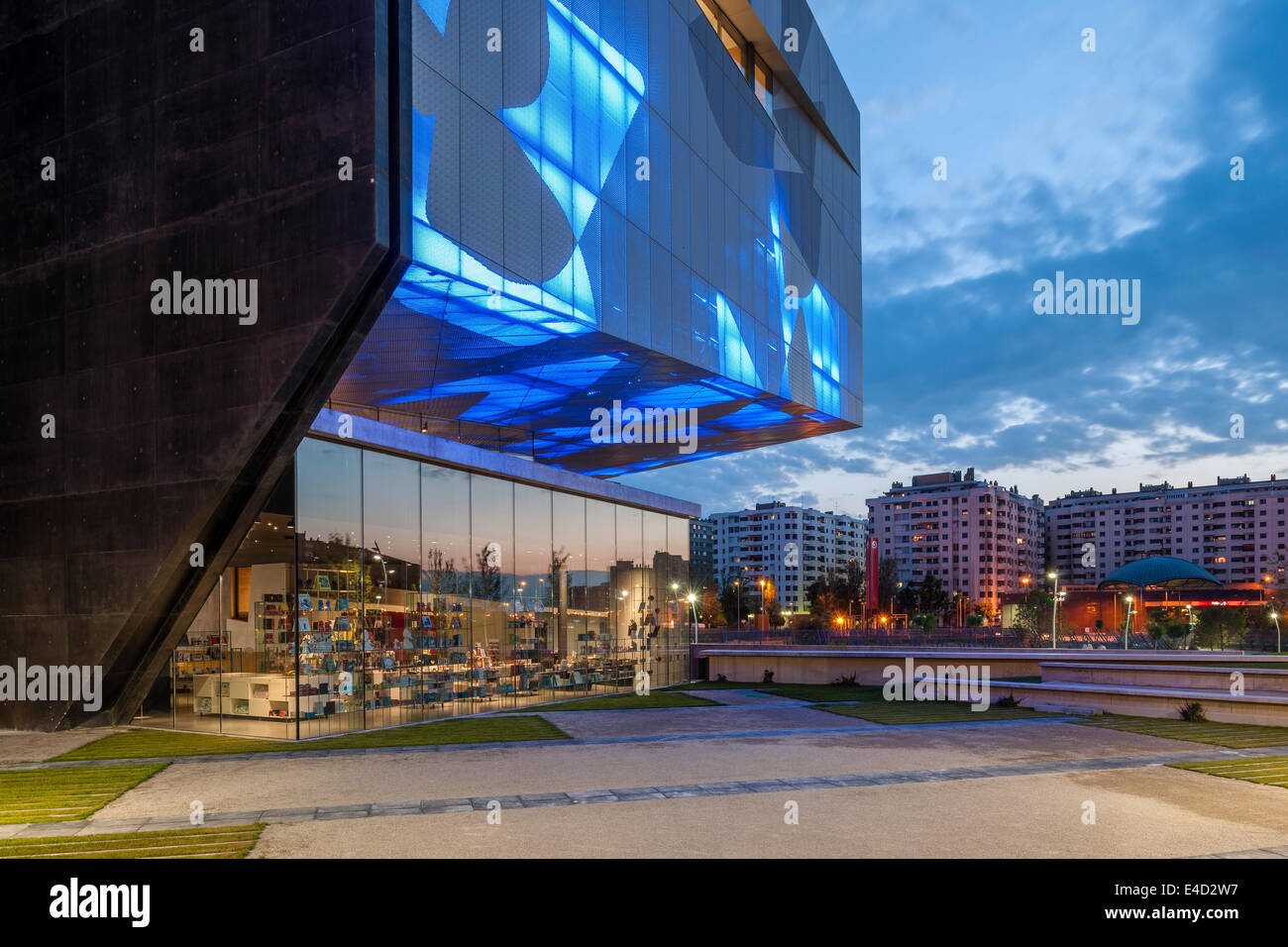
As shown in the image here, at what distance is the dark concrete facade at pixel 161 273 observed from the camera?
18.1m

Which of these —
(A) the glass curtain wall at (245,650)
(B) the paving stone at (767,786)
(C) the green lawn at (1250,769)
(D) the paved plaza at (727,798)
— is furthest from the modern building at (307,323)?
(C) the green lawn at (1250,769)

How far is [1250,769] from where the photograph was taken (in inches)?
574

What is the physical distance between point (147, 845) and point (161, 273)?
46.9 feet

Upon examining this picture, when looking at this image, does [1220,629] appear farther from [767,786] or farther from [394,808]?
[394,808]

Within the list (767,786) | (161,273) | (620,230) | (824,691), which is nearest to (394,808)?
(767,786)

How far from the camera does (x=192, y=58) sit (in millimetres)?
20312

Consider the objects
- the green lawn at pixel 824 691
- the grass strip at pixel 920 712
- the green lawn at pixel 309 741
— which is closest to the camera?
the green lawn at pixel 309 741

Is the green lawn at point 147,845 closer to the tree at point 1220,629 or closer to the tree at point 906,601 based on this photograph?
the tree at point 1220,629

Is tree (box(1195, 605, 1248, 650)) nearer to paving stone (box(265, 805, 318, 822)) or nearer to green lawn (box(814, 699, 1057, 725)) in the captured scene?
green lawn (box(814, 699, 1057, 725))

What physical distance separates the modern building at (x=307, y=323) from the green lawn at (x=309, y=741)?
100 cm

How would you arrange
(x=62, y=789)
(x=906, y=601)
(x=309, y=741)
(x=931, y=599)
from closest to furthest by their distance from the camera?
(x=62, y=789)
(x=309, y=741)
(x=931, y=599)
(x=906, y=601)

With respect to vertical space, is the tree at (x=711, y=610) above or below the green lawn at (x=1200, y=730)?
below
